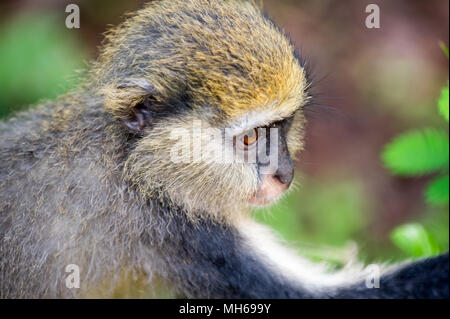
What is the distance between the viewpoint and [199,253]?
4289 millimetres

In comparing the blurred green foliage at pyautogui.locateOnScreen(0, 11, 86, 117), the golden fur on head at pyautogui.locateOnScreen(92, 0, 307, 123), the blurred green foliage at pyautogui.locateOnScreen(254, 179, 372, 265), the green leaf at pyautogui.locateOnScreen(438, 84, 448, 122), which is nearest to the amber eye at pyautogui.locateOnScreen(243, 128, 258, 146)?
the golden fur on head at pyautogui.locateOnScreen(92, 0, 307, 123)

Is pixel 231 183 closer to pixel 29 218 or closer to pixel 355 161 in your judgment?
pixel 29 218

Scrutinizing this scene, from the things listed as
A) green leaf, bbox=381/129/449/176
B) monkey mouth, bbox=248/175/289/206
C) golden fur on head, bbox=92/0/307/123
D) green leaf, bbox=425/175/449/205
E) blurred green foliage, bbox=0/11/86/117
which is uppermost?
blurred green foliage, bbox=0/11/86/117

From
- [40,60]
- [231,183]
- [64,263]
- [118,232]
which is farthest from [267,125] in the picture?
[40,60]

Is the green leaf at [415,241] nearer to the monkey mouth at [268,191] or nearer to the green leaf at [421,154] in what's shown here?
the green leaf at [421,154]

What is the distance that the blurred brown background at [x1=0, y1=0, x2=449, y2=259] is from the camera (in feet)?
26.8

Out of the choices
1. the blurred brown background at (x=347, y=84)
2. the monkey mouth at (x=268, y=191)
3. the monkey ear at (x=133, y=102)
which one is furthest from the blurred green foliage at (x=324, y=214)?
the monkey ear at (x=133, y=102)

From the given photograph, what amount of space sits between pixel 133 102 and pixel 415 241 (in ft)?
8.21

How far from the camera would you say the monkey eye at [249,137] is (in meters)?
4.19

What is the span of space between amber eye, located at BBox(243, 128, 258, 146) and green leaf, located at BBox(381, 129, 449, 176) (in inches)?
46.8

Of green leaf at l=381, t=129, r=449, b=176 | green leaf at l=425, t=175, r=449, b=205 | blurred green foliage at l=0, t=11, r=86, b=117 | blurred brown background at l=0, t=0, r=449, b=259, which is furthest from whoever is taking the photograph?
blurred brown background at l=0, t=0, r=449, b=259

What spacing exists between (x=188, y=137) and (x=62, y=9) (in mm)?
6303

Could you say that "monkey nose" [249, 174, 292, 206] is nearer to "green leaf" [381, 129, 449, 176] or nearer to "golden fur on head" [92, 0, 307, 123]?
"golden fur on head" [92, 0, 307, 123]

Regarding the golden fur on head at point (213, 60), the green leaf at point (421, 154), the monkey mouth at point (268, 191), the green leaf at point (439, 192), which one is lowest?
the green leaf at point (439, 192)
